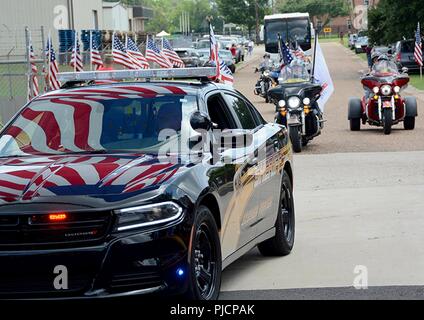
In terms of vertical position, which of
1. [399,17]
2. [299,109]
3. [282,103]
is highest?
[399,17]

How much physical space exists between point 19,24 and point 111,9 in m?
22.6

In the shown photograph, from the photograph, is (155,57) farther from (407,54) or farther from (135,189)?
(407,54)

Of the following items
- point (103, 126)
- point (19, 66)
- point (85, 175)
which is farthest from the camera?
point (19, 66)

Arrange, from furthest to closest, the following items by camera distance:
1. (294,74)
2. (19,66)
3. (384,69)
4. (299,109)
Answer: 1. (19,66)
2. (384,69)
3. (294,74)
4. (299,109)

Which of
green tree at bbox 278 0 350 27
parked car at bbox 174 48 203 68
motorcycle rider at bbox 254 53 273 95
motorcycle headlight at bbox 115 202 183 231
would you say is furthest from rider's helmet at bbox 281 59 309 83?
green tree at bbox 278 0 350 27

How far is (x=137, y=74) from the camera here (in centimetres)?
793

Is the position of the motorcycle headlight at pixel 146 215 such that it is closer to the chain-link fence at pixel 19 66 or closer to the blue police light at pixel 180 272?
the blue police light at pixel 180 272

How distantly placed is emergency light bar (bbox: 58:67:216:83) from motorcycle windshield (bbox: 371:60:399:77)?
44.0 ft

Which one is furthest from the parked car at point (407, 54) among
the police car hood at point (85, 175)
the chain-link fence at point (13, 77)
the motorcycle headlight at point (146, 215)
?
the motorcycle headlight at point (146, 215)

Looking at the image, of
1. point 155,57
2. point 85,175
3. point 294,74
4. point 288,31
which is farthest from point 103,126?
point 288,31

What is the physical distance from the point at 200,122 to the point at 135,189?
4.11 ft

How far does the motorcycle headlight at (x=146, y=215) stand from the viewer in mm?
5777

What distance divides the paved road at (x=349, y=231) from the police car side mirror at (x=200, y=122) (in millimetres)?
1240

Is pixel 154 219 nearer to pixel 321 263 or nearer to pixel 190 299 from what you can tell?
pixel 190 299
